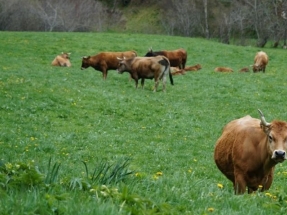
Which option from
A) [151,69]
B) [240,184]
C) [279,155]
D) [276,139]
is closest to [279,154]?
[279,155]

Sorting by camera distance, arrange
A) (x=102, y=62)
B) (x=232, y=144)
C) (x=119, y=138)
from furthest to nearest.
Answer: (x=102, y=62) → (x=119, y=138) → (x=232, y=144)

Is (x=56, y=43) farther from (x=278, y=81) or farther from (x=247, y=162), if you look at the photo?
(x=247, y=162)

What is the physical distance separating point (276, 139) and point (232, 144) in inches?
37.8

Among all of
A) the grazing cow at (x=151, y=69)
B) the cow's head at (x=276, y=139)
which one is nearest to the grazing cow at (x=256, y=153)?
the cow's head at (x=276, y=139)

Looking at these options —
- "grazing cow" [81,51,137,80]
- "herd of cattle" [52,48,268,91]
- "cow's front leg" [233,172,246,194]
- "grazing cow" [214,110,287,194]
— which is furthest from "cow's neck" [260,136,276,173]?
"grazing cow" [81,51,137,80]

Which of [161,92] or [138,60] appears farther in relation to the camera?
[138,60]

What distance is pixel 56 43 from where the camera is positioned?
37312 mm

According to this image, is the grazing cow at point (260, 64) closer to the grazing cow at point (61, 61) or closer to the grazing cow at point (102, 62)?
the grazing cow at point (102, 62)

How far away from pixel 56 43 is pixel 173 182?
31.9 meters

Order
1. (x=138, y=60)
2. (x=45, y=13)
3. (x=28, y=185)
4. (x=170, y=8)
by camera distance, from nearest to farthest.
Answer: (x=28, y=185) → (x=138, y=60) → (x=45, y=13) → (x=170, y=8)

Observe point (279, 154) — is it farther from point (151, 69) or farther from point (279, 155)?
point (151, 69)

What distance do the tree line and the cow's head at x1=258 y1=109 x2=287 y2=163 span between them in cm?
4488

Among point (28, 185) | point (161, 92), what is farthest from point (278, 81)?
point (28, 185)

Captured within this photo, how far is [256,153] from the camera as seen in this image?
8.44 m
